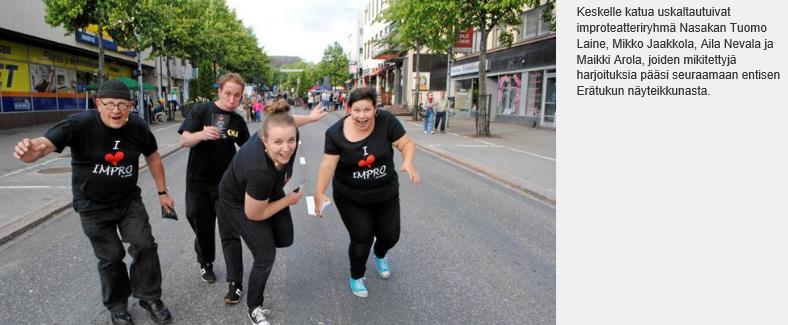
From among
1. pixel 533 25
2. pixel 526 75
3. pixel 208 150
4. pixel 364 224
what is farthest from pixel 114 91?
pixel 533 25

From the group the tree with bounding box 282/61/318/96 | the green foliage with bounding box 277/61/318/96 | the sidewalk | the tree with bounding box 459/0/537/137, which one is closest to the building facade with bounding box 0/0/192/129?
the sidewalk

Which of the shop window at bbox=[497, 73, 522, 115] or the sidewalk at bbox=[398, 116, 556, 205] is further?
the shop window at bbox=[497, 73, 522, 115]

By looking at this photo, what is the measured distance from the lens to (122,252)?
129 inches

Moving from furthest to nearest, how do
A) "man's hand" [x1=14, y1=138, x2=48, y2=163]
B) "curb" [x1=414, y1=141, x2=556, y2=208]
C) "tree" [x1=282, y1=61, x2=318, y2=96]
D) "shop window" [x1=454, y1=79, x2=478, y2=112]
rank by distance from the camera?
"tree" [x1=282, y1=61, x2=318, y2=96]
"shop window" [x1=454, y1=79, x2=478, y2=112]
"curb" [x1=414, y1=141, x2=556, y2=208]
"man's hand" [x1=14, y1=138, x2=48, y2=163]

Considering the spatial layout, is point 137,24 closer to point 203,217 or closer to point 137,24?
point 137,24

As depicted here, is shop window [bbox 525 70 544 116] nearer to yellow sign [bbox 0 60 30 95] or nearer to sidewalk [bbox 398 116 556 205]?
sidewalk [bbox 398 116 556 205]

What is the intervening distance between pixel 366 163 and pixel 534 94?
69.6 feet

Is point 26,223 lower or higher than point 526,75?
lower

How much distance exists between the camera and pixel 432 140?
17328mm

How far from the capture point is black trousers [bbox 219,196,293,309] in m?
3.26

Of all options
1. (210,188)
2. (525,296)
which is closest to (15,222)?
(210,188)

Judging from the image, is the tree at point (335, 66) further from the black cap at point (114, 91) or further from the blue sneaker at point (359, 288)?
the black cap at point (114, 91)

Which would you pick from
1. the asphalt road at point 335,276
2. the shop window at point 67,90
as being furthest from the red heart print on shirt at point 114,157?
A: the shop window at point 67,90

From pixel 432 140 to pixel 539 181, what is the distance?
Result: 843 cm
